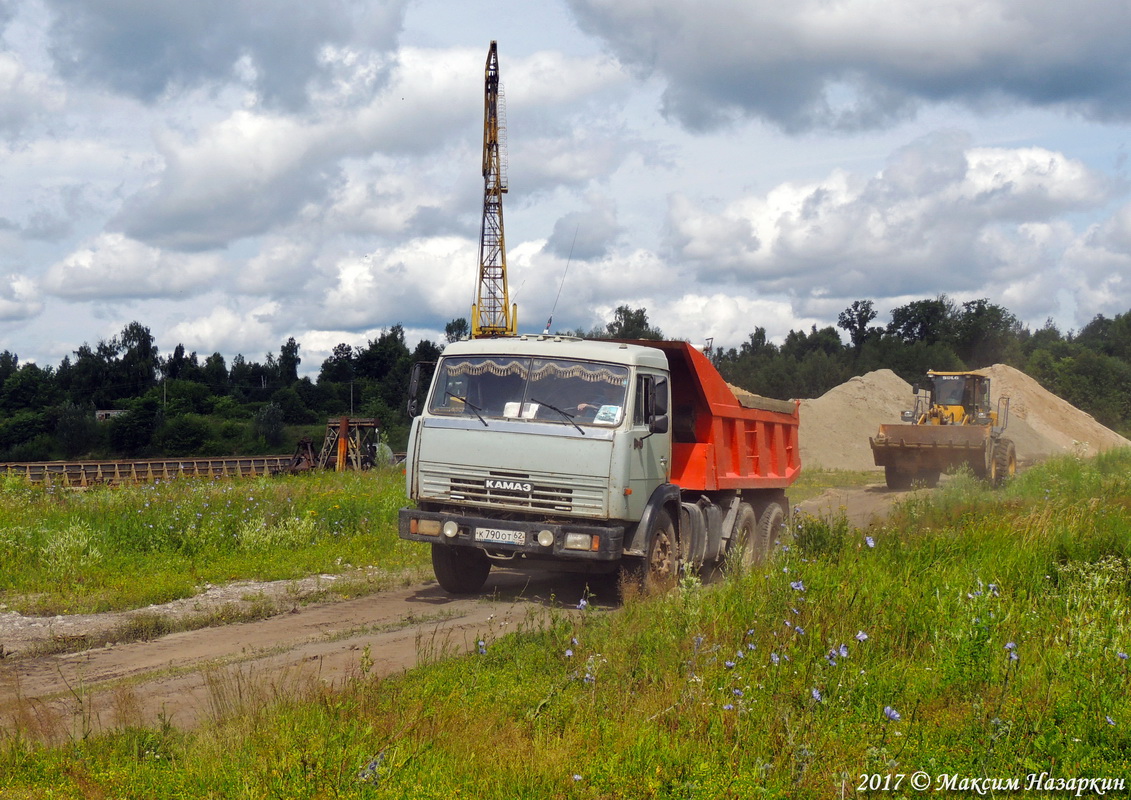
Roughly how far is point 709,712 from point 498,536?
4.43m

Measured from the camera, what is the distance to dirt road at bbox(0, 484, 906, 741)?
18.2ft

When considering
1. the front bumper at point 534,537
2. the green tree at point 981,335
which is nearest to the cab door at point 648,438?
the front bumper at point 534,537

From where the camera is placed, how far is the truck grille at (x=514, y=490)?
9156 mm

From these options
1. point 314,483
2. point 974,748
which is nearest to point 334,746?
point 974,748

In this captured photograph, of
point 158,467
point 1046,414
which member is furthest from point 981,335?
point 158,467

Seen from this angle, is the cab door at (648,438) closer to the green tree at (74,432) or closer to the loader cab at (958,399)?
the loader cab at (958,399)

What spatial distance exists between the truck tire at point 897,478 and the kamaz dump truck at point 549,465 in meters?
16.9

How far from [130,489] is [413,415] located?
6.95m

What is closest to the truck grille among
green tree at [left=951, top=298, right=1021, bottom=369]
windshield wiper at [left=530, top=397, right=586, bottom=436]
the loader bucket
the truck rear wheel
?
windshield wiper at [left=530, top=397, right=586, bottom=436]

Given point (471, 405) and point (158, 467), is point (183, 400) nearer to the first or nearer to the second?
point (158, 467)

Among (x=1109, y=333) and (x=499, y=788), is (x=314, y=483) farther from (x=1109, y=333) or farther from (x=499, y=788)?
(x=1109, y=333)

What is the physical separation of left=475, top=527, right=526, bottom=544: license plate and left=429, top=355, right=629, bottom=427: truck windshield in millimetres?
1116

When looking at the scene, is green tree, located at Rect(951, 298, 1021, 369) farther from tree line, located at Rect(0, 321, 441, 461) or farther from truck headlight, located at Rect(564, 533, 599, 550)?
truck headlight, located at Rect(564, 533, 599, 550)

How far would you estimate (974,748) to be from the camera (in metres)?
4.59
